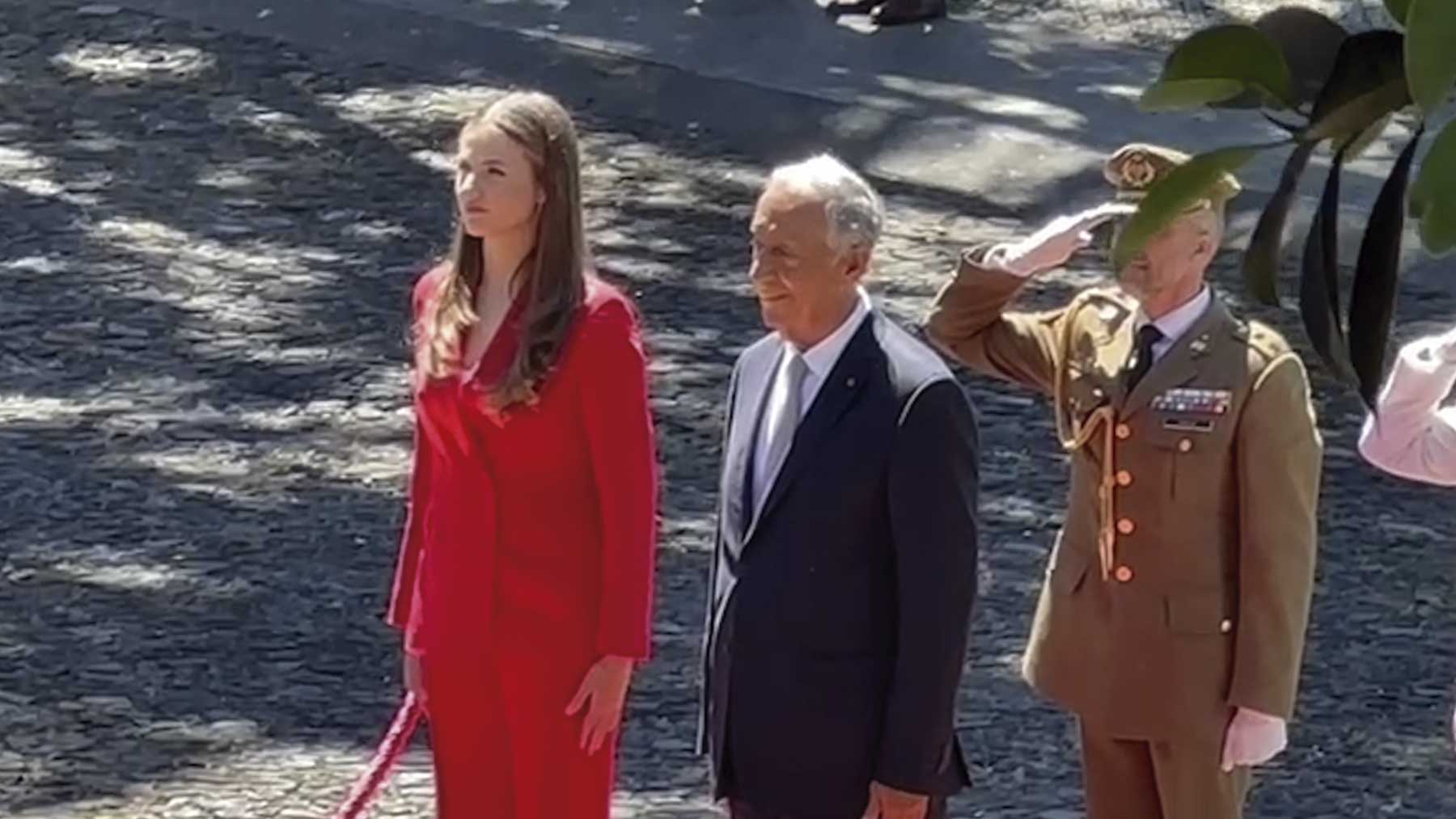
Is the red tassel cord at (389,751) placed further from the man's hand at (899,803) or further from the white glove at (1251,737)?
the white glove at (1251,737)

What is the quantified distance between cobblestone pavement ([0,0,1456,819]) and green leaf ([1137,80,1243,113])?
18.1 ft

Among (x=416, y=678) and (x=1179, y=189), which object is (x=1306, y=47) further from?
(x=416, y=678)

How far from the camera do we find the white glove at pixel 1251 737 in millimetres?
4875

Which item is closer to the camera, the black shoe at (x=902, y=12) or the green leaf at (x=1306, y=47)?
the green leaf at (x=1306, y=47)

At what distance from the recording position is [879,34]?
13609mm

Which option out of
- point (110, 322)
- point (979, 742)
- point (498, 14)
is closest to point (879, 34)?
point (498, 14)

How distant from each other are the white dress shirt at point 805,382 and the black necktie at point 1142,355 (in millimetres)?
563

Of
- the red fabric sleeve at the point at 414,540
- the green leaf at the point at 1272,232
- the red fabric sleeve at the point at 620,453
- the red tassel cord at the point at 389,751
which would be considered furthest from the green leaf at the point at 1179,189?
the red tassel cord at the point at 389,751

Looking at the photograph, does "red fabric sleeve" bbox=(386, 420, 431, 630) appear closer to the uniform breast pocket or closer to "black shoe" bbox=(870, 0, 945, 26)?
the uniform breast pocket

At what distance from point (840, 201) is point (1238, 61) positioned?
331cm

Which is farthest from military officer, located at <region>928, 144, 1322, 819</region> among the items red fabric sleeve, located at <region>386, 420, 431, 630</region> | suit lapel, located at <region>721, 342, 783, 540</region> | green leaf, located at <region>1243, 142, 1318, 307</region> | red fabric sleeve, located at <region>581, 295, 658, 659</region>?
green leaf, located at <region>1243, 142, 1318, 307</region>

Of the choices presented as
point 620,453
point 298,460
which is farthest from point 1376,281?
point 298,460

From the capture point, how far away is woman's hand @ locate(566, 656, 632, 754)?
491 cm

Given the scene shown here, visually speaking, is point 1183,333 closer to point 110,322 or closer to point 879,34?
point 110,322
